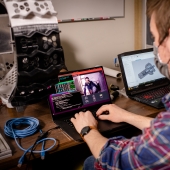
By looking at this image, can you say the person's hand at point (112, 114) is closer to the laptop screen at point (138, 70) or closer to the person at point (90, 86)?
the person at point (90, 86)

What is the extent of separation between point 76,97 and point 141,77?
450 millimetres

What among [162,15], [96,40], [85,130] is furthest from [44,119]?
[96,40]

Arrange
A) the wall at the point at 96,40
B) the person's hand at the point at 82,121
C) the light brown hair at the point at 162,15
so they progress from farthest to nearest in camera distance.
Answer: the wall at the point at 96,40 → the person's hand at the point at 82,121 → the light brown hair at the point at 162,15

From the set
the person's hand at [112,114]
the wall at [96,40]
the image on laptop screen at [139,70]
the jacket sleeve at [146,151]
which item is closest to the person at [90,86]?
the person's hand at [112,114]

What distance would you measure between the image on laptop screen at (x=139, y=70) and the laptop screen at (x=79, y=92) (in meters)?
0.18

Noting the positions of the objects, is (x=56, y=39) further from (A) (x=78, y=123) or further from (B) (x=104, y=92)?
(B) (x=104, y=92)

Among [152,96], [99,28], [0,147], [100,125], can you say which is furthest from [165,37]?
[99,28]

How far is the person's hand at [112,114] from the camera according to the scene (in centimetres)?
102

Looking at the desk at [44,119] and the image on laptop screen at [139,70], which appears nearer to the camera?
the desk at [44,119]

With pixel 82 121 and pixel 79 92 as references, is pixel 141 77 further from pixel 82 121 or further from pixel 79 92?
pixel 82 121

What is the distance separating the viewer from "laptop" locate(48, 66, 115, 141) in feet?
3.48

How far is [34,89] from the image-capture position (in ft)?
2.70

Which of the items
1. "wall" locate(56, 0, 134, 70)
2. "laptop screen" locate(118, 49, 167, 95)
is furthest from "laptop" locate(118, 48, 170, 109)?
"wall" locate(56, 0, 134, 70)

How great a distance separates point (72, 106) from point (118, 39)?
3.16 ft
